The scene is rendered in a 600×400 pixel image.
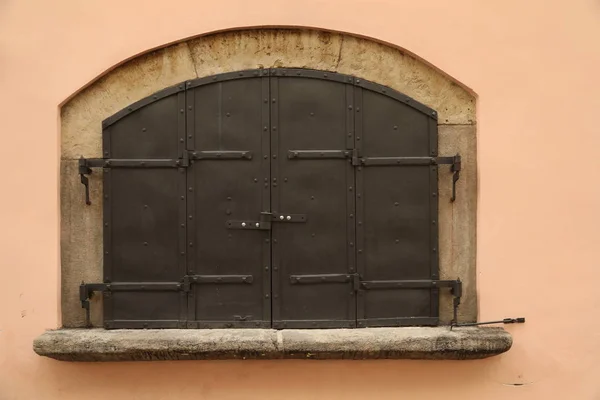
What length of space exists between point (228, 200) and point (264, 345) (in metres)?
0.88

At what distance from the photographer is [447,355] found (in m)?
3.46

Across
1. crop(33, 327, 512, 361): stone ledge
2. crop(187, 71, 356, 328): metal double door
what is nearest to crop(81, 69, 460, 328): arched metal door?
crop(187, 71, 356, 328): metal double door

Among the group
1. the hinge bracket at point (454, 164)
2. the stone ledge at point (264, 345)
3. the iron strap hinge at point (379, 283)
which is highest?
the hinge bracket at point (454, 164)

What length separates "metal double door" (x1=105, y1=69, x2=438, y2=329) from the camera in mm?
3588

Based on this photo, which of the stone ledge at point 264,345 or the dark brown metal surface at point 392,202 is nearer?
the stone ledge at point 264,345

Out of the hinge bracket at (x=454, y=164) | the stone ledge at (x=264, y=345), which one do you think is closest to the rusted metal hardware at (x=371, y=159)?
the hinge bracket at (x=454, y=164)

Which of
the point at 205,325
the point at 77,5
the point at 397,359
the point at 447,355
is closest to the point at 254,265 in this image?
the point at 205,325

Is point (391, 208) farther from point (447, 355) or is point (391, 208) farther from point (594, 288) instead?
point (594, 288)

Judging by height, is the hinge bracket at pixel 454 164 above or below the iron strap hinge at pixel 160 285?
above

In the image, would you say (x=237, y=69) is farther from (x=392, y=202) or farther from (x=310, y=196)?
(x=392, y=202)

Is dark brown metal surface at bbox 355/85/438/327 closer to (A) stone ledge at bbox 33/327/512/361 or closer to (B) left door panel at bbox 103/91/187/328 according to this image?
(A) stone ledge at bbox 33/327/512/361

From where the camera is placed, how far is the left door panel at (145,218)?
3586 millimetres

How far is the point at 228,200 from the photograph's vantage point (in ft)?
11.8

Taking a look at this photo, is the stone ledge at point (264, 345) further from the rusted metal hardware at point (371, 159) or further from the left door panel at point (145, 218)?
the rusted metal hardware at point (371, 159)
